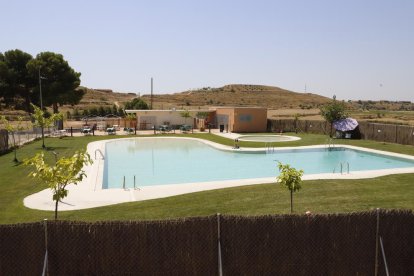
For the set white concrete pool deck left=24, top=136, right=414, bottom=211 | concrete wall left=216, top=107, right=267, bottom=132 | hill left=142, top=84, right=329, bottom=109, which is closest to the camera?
white concrete pool deck left=24, top=136, right=414, bottom=211

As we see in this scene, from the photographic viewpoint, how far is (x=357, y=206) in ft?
36.2

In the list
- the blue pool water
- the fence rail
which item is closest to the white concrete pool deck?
the blue pool water

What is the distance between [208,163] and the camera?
74.6 feet

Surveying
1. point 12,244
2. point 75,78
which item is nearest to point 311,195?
point 12,244

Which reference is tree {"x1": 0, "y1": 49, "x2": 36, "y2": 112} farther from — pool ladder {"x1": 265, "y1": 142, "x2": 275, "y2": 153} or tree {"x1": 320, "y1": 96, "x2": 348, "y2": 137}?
tree {"x1": 320, "y1": 96, "x2": 348, "y2": 137}

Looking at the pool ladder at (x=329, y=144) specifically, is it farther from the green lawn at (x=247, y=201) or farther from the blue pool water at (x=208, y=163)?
the green lawn at (x=247, y=201)

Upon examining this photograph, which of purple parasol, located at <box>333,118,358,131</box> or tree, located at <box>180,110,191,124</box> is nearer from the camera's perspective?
purple parasol, located at <box>333,118,358,131</box>

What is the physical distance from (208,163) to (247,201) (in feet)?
35.8

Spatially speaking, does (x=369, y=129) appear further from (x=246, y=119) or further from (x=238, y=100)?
(x=238, y=100)

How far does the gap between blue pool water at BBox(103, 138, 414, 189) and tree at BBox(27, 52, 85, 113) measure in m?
17.7

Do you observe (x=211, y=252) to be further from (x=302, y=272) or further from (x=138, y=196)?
(x=138, y=196)

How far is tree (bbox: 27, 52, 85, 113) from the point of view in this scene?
41.7 metres

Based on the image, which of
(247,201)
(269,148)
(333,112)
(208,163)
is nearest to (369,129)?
(333,112)

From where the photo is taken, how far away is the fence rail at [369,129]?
1062 inches
